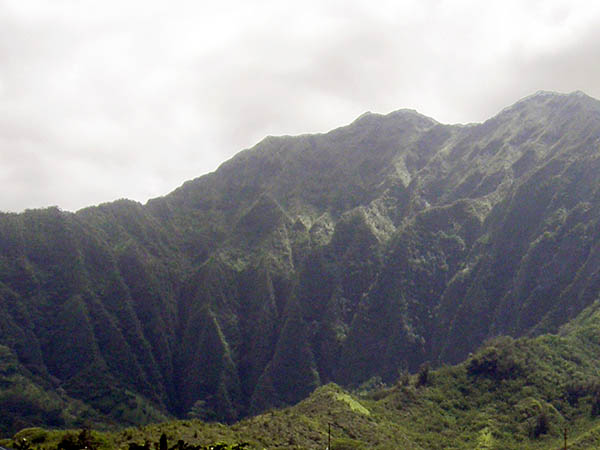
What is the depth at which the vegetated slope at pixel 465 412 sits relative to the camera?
254 feet

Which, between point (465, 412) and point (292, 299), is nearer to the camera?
point (465, 412)

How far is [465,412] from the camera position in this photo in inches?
4112

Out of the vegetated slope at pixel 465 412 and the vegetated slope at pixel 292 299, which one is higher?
the vegetated slope at pixel 292 299

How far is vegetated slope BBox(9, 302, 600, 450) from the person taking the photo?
7756cm

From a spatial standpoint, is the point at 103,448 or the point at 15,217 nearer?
the point at 103,448

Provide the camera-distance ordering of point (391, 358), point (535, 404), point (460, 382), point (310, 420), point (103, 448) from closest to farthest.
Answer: point (103, 448) < point (310, 420) < point (535, 404) < point (460, 382) < point (391, 358)

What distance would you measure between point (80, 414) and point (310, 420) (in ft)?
246

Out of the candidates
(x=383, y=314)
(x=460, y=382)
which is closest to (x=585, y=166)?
(x=383, y=314)

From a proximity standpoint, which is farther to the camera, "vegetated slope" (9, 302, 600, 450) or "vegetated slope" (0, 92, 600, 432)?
"vegetated slope" (0, 92, 600, 432)

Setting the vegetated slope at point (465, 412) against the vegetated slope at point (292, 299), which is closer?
the vegetated slope at point (465, 412)

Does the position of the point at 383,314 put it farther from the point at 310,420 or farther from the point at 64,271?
the point at 310,420

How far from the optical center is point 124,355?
170875 mm

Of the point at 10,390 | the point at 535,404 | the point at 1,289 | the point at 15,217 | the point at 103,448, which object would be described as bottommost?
the point at 535,404

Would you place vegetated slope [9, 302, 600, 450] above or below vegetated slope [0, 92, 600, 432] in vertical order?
below
